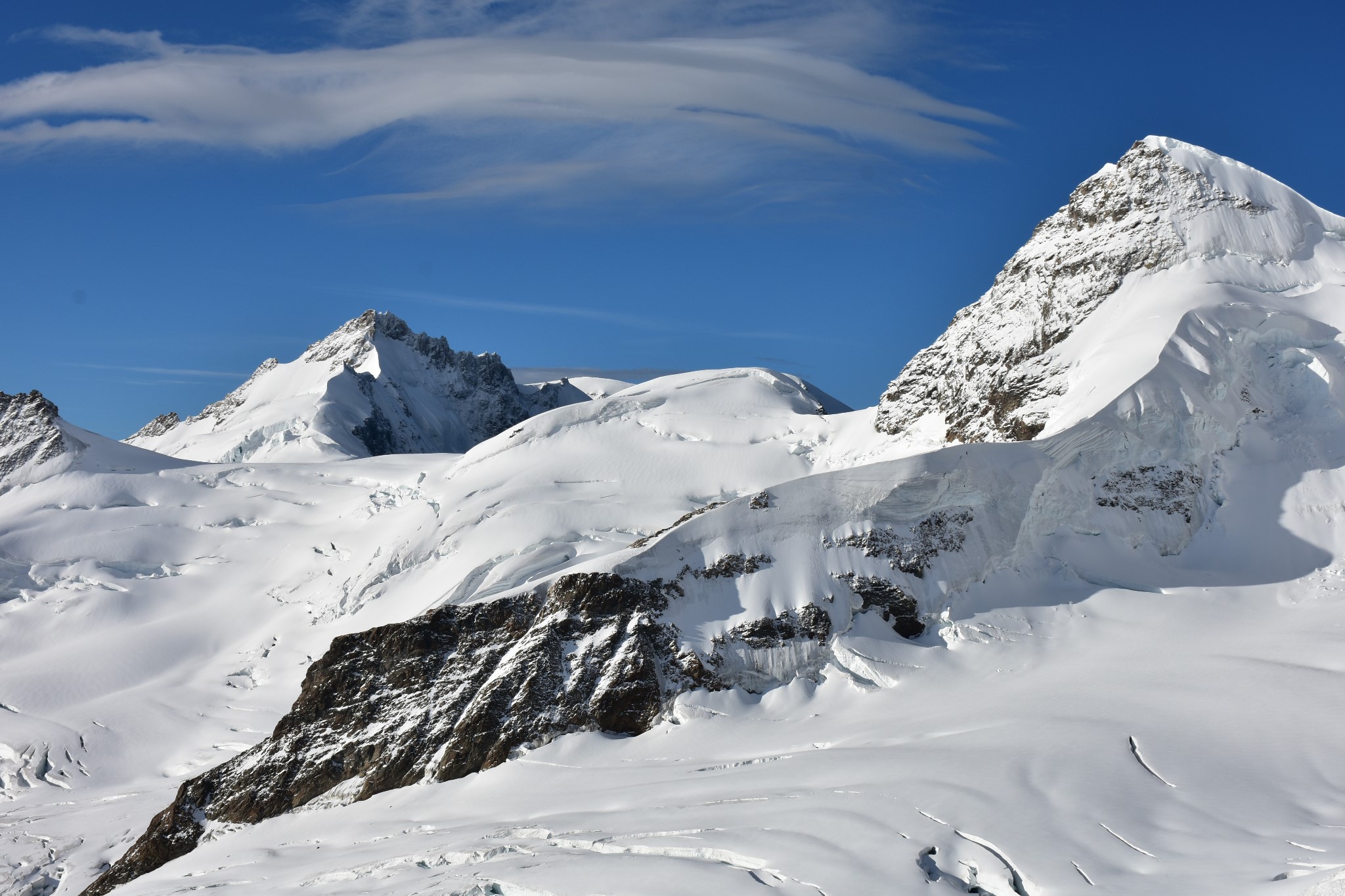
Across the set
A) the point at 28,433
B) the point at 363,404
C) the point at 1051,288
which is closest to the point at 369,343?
the point at 363,404

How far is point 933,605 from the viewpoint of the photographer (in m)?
53.4

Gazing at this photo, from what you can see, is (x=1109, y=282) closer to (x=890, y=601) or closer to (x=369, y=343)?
(x=890, y=601)

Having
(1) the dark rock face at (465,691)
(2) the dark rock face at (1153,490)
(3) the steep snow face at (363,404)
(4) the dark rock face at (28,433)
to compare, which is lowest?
(1) the dark rock face at (465,691)

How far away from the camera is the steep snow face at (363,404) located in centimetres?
13300

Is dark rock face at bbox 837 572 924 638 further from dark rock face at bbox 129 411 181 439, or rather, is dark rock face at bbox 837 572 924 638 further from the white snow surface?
dark rock face at bbox 129 411 181 439

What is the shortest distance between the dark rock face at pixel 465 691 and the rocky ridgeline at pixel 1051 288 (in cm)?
2644

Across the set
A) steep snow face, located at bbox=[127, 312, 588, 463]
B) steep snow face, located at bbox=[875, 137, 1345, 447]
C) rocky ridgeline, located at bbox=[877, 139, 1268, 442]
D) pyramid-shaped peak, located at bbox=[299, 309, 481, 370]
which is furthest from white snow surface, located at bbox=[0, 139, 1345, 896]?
pyramid-shaped peak, located at bbox=[299, 309, 481, 370]

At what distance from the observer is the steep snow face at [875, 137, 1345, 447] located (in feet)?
227

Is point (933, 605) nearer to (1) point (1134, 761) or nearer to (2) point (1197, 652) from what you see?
(2) point (1197, 652)

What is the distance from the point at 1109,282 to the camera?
247ft

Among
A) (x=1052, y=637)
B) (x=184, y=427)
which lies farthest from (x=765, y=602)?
(x=184, y=427)

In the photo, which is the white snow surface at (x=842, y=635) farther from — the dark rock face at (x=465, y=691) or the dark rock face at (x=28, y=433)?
the dark rock face at (x=28, y=433)

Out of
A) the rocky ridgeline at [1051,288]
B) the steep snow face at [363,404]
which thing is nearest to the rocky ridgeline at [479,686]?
the rocky ridgeline at [1051,288]

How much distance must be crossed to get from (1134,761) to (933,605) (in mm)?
14854
